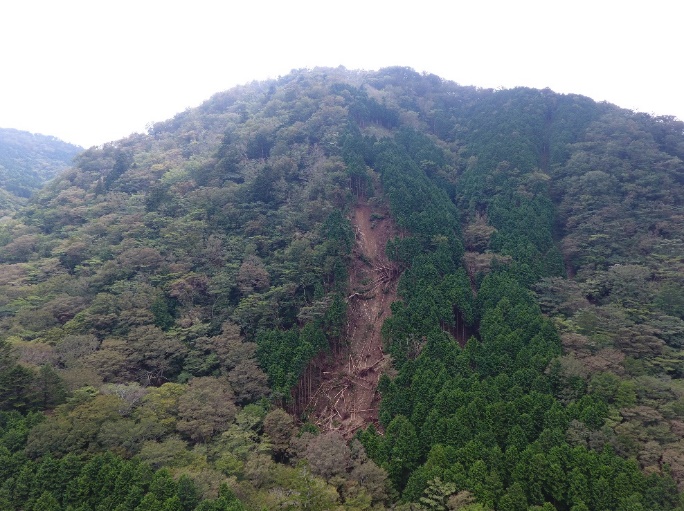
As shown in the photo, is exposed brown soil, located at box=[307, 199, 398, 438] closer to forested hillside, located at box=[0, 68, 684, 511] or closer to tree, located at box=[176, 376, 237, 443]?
forested hillside, located at box=[0, 68, 684, 511]

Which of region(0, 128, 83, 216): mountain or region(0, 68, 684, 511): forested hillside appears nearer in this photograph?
region(0, 68, 684, 511): forested hillside

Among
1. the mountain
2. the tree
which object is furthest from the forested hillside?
the mountain

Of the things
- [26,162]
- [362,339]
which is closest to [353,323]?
[362,339]

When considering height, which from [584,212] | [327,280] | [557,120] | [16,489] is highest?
[557,120]

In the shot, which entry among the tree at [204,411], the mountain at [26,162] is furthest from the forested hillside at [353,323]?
the mountain at [26,162]

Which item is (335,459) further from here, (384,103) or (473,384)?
(384,103)

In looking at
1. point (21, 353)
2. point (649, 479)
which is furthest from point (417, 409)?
point (21, 353)

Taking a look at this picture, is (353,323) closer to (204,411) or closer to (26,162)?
(204,411)
